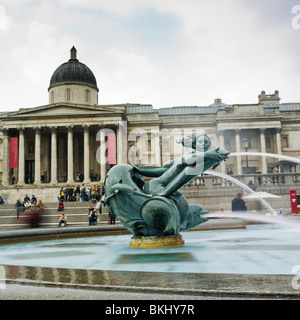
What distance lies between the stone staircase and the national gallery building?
41.8ft

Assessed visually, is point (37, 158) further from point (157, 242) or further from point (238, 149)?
point (157, 242)

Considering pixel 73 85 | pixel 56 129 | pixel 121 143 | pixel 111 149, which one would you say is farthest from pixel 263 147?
pixel 73 85

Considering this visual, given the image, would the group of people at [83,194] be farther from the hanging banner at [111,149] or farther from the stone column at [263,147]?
the stone column at [263,147]

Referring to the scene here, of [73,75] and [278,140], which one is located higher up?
[73,75]

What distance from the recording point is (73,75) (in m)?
54.2

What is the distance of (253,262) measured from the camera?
557 centimetres

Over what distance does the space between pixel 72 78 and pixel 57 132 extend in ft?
30.1

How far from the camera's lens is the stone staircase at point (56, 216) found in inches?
892

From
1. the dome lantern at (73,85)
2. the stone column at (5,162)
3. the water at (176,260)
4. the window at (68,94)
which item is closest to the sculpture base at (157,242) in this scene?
the water at (176,260)

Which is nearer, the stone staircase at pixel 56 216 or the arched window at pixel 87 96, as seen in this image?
the stone staircase at pixel 56 216

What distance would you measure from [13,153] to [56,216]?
24.1 m

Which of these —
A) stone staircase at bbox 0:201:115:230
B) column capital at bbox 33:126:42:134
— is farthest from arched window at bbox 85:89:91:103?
stone staircase at bbox 0:201:115:230
